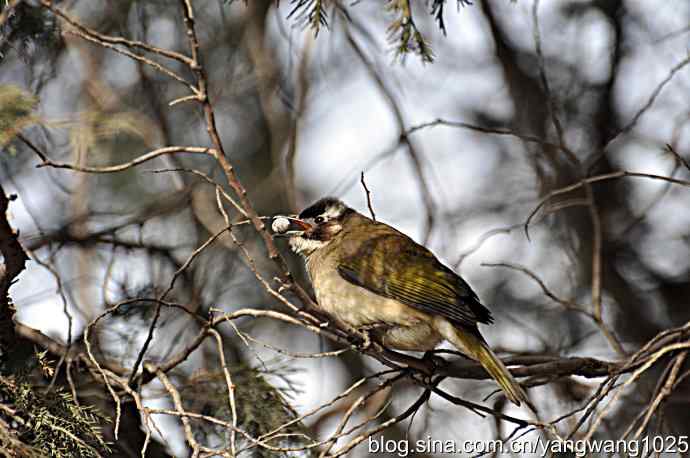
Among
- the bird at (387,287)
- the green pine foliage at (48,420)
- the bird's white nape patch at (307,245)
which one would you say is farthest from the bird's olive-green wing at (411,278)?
the green pine foliage at (48,420)

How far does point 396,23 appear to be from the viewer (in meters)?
3.77

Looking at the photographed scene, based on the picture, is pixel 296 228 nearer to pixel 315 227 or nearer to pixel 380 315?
pixel 315 227

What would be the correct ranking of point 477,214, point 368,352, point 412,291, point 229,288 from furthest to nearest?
point 477,214
point 229,288
point 412,291
point 368,352

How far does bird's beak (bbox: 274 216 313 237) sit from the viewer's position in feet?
16.3

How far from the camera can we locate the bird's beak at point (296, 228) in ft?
16.3

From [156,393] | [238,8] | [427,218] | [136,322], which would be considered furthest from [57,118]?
[238,8]

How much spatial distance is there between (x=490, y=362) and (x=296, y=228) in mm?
1718

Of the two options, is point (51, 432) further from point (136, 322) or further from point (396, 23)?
point (396, 23)

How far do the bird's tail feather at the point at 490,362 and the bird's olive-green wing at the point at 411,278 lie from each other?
0.09m

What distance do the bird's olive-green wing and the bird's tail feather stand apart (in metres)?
0.09

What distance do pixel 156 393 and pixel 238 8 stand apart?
4845 mm

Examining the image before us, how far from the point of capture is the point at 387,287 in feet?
14.9

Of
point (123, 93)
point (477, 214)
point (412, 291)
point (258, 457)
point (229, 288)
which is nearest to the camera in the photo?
point (258, 457)

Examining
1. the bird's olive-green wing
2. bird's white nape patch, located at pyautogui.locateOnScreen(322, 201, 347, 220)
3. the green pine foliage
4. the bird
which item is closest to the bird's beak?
the bird
